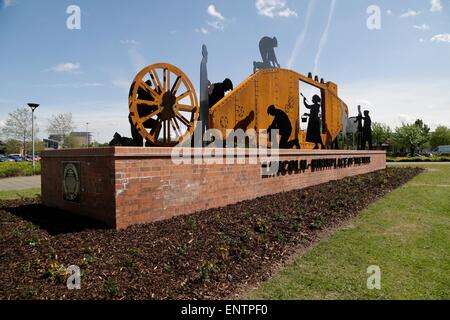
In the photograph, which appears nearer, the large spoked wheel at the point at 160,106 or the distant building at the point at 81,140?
the large spoked wheel at the point at 160,106

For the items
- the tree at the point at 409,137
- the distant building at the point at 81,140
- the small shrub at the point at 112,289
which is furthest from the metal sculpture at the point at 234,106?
the tree at the point at 409,137

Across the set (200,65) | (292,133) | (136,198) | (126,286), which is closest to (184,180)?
(136,198)

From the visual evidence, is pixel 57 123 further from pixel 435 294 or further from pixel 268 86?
pixel 435 294

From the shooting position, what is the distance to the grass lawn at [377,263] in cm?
381

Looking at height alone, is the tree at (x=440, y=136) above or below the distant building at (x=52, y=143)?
above

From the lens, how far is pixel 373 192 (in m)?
10.9

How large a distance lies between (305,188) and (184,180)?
5932mm

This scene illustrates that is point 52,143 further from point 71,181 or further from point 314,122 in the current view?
point 71,181

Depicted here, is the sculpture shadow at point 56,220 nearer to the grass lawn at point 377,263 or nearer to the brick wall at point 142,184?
the brick wall at point 142,184

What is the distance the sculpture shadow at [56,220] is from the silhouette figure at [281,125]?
23.9 ft

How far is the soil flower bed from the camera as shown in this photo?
3635 mm

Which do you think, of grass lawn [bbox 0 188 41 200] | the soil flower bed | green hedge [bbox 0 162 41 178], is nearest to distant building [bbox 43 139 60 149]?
green hedge [bbox 0 162 41 178]

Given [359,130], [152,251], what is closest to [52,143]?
[359,130]
